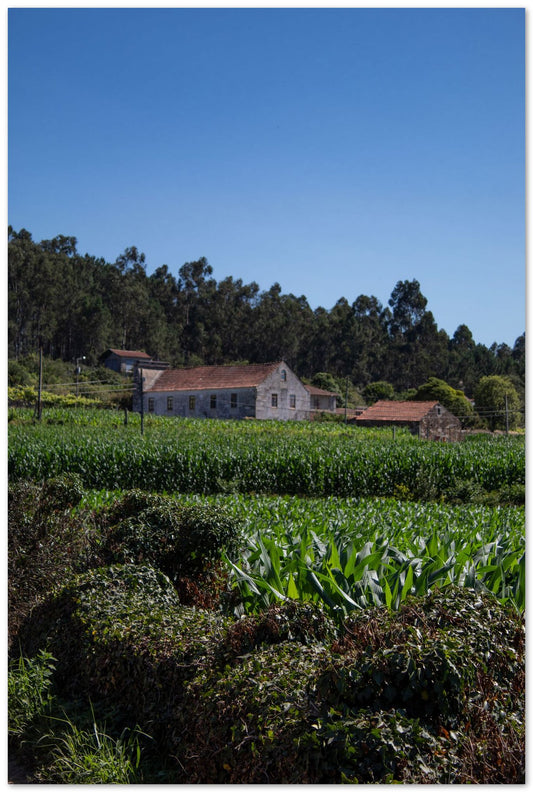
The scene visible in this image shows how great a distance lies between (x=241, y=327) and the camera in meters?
69.7

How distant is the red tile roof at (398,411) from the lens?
3491 centimetres

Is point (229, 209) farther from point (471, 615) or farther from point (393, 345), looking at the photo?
point (393, 345)

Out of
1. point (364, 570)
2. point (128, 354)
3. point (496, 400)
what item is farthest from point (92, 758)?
point (128, 354)

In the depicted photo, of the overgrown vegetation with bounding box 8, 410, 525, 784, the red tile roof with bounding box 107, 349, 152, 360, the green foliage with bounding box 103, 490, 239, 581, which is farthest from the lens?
the red tile roof with bounding box 107, 349, 152, 360

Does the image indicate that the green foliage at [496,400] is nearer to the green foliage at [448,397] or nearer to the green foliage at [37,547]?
the green foliage at [448,397]

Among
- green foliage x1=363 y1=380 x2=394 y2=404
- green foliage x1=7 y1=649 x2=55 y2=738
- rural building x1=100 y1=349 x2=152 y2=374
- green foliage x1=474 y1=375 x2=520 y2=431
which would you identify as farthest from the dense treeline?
green foliage x1=7 y1=649 x2=55 y2=738

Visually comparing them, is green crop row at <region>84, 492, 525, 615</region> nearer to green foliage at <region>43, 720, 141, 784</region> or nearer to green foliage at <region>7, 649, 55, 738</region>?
green foliage at <region>43, 720, 141, 784</region>

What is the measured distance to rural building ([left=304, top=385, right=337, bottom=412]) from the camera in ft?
165

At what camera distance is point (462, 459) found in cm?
1712

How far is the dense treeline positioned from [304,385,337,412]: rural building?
950 centimetres

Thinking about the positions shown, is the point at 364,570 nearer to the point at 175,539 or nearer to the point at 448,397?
the point at 175,539

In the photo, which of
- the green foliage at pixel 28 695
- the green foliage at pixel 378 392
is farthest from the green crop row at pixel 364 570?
the green foliage at pixel 378 392
